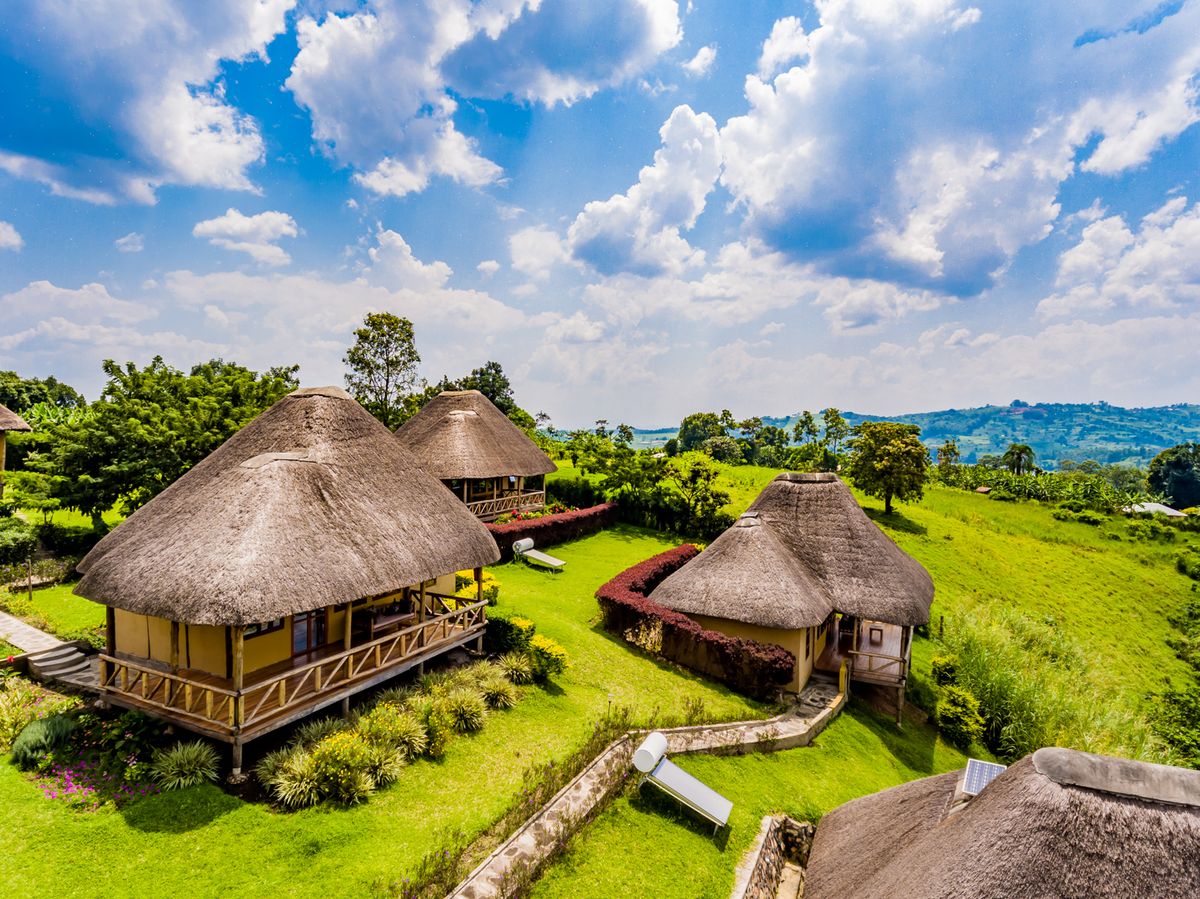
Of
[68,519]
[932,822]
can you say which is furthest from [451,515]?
[68,519]

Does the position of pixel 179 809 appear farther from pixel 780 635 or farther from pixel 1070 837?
pixel 780 635

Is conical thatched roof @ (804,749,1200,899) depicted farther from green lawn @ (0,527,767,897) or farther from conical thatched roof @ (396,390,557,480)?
Result: conical thatched roof @ (396,390,557,480)

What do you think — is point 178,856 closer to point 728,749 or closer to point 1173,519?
point 728,749

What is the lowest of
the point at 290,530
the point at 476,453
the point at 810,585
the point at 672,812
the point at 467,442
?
the point at 672,812

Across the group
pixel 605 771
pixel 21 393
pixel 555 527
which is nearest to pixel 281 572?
pixel 605 771

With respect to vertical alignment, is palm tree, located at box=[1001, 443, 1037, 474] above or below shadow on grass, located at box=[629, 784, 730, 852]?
above

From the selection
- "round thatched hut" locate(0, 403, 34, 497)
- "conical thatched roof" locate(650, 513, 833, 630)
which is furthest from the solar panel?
"round thatched hut" locate(0, 403, 34, 497)

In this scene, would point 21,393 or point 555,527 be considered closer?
point 555,527
